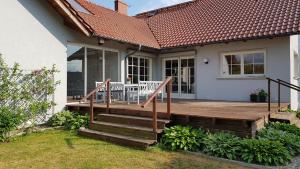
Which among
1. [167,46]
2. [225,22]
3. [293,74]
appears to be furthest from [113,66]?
[293,74]

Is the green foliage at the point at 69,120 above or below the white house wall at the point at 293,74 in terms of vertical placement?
below

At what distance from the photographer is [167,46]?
13289 millimetres

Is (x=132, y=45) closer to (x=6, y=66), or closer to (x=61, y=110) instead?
(x=61, y=110)

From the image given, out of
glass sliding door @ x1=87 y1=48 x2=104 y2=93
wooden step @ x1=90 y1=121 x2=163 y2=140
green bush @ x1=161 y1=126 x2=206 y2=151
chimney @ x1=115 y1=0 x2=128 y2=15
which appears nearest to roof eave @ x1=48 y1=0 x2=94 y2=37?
glass sliding door @ x1=87 y1=48 x2=104 y2=93

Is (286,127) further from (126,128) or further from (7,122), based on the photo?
(7,122)

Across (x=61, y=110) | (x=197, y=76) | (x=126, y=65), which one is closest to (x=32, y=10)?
(x=61, y=110)

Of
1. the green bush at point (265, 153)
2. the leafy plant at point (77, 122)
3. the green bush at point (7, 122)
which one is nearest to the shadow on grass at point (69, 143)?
the leafy plant at point (77, 122)

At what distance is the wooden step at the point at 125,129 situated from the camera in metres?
6.82

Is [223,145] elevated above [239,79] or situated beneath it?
situated beneath

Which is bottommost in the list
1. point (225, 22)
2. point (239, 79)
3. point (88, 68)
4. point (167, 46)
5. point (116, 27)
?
point (239, 79)

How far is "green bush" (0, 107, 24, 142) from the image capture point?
7410 millimetres

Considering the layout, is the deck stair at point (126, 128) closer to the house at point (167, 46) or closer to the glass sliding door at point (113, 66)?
the house at point (167, 46)

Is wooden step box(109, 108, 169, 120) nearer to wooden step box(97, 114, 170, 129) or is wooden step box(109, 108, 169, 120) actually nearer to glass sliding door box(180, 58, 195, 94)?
wooden step box(97, 114, 170, 129)

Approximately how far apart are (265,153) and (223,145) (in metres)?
0.87
